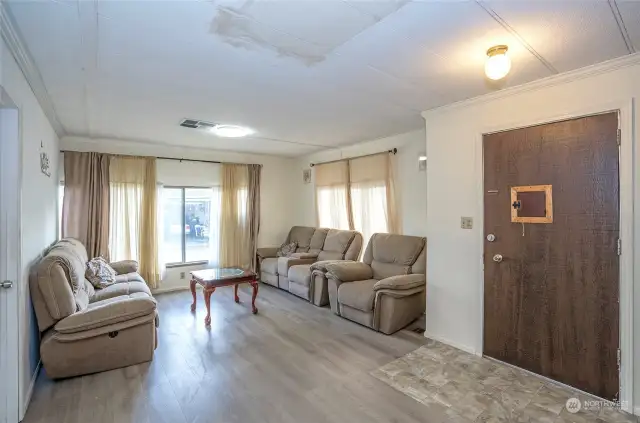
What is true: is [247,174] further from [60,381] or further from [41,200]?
[60,381]

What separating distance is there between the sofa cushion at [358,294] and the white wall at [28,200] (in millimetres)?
2886

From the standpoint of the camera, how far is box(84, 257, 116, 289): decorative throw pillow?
3.74 meters

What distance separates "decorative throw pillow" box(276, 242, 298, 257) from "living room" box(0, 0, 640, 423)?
1.66m

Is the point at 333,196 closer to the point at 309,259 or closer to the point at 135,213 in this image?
the point at 309,259

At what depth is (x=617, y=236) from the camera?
223cm

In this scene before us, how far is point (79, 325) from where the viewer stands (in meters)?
2.59

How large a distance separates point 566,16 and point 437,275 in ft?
7.63

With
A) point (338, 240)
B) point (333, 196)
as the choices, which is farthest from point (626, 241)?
point (333, 196)

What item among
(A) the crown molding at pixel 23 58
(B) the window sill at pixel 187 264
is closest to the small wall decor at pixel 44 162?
(A) the crown molding at pixel 23 58

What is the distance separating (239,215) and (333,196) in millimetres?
1746

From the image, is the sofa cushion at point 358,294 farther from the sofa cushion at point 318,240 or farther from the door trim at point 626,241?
the door trim at point 626,241

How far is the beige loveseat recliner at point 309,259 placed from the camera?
4582 millimetres

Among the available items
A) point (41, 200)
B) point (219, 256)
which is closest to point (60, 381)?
point (41, 200)

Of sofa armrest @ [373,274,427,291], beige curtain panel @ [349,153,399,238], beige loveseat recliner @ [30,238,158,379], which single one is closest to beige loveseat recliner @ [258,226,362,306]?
beige curtain panel @ [349,153,399,238]
